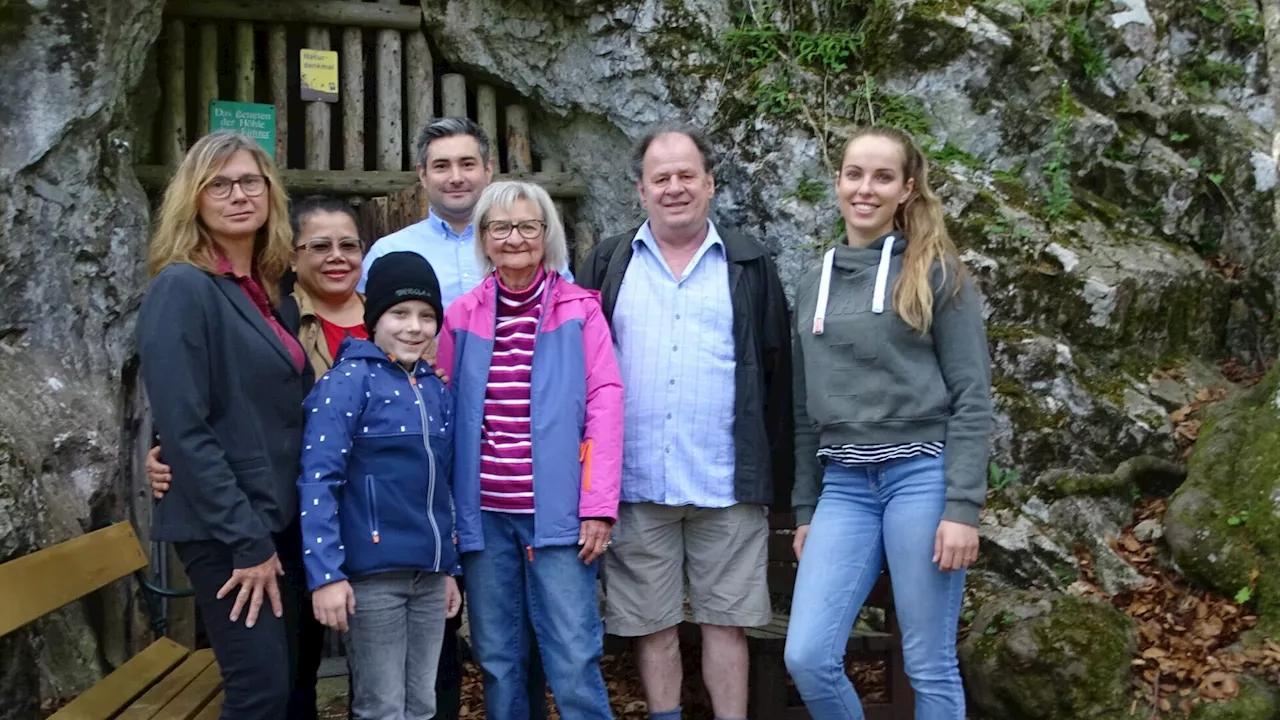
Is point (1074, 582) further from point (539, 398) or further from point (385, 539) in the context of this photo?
point (385, 539)

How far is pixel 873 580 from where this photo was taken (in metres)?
3.32

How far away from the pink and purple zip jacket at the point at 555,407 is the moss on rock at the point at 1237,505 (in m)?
3.01

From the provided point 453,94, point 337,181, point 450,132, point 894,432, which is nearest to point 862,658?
point 894,432

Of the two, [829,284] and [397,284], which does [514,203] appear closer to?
[397,284]

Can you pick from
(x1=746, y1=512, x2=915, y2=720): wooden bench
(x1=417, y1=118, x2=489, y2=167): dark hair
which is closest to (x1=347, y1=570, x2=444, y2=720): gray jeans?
(x1=746, y1=512, x2=915, y2=720): wooden bench

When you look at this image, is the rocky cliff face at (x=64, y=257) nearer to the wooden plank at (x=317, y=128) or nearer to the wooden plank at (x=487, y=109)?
the wooden plank at (x=317, y=128)

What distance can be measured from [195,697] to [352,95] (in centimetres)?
409

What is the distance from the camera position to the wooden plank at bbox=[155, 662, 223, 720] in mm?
3332

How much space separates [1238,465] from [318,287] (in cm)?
424

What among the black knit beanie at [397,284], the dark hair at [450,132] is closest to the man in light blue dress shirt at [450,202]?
the dark hair at [450,132]

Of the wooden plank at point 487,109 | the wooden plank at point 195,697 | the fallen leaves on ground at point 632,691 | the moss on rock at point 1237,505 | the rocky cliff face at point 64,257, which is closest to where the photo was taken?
the wooden plank at point 195,697

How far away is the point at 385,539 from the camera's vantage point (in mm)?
3025

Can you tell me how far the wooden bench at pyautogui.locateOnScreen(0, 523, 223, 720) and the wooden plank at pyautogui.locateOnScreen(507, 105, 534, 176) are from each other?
346cm

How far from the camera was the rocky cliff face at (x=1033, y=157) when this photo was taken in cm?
524
